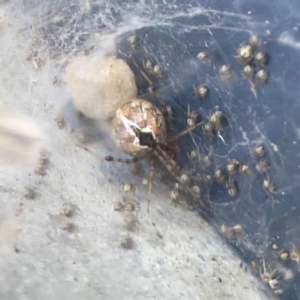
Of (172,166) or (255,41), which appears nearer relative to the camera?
(255,41)

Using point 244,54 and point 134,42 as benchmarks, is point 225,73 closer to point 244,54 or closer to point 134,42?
point 244,54

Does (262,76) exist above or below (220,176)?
above

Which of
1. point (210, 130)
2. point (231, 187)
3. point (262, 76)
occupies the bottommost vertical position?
point (231, 187)

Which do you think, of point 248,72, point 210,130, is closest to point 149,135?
point 210,130

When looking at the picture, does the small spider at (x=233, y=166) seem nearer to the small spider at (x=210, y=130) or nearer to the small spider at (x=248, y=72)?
the small spider at (x=210, y=130)

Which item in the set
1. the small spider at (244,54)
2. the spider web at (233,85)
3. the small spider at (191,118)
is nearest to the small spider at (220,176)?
the spider web at (233,85)

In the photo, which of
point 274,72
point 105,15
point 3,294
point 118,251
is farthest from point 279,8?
point 3,294

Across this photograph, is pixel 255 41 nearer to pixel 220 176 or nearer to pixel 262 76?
pixel 262 76

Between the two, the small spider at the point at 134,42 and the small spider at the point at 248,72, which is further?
the small spider at the point at 134,42

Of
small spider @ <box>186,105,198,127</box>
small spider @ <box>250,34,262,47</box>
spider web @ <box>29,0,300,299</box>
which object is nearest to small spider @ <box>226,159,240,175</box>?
spider web @ <box>29,0,300,299</box>
